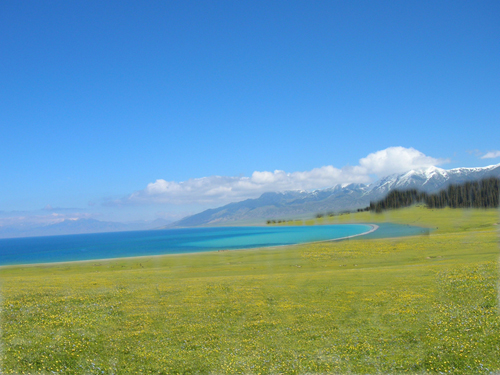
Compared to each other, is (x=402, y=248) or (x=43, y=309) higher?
(x=43, y=309)

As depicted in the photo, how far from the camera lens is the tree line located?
137 meters

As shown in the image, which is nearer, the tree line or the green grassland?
the green grassland

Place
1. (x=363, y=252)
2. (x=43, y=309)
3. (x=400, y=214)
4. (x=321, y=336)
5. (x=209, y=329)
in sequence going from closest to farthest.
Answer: (x=321, y=336)
(x=209, y=329)
(x=43, y=309)
(x=363, y=252)
(x=400, y=214)

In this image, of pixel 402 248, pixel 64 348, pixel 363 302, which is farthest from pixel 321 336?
pixel 402 248

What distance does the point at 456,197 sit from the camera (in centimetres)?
15288

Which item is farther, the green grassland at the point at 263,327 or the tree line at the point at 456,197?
the tree line at the point at 456,197

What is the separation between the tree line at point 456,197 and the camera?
449ft

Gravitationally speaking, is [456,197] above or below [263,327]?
above

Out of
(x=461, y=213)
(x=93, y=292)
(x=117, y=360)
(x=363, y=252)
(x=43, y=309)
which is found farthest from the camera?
(x=461, y=213)

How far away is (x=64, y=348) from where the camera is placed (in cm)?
1780

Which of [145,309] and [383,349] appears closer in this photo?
[383,349]

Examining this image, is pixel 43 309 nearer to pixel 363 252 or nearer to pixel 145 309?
pixel 145 309

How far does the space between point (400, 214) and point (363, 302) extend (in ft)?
546

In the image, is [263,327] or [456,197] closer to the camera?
[263,327]
